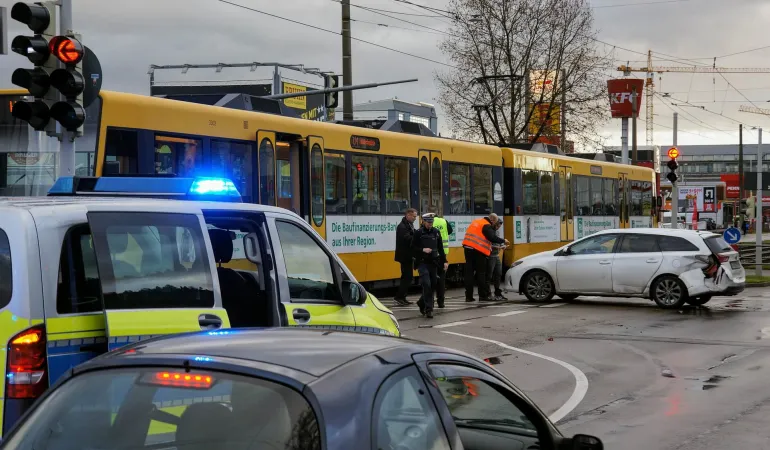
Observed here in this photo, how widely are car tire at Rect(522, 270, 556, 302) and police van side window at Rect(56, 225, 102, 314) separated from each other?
1633 cm

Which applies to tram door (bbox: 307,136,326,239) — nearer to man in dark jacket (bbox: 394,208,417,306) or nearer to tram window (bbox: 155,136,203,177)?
man in dark jacket (bbox: 394,208,417,306)

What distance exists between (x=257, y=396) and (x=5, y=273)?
2657mm

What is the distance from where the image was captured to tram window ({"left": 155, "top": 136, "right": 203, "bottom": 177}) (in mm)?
15633

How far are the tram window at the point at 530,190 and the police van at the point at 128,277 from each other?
21606mm

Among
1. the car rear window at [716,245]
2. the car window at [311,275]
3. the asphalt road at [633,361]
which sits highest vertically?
the car window at [311,275]

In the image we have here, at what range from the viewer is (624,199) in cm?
3662

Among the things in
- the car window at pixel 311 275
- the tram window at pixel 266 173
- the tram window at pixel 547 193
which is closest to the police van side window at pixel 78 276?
the car window at pixel 311 275

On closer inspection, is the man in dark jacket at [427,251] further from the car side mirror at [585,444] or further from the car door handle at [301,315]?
the car side mirror at [585,444]

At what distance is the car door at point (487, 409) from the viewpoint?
3857 millimetres

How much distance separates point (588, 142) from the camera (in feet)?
156

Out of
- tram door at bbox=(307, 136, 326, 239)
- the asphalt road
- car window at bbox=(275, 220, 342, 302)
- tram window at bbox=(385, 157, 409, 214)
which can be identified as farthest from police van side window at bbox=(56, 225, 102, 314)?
tram window at bbox=(385, 157, 409, 214)

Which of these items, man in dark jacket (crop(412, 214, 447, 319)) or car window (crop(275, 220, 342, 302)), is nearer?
car window (crop(275, 220, 342, 302))

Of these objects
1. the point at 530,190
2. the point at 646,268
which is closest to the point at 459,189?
the point at 530,190

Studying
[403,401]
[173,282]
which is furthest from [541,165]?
[403,401]
